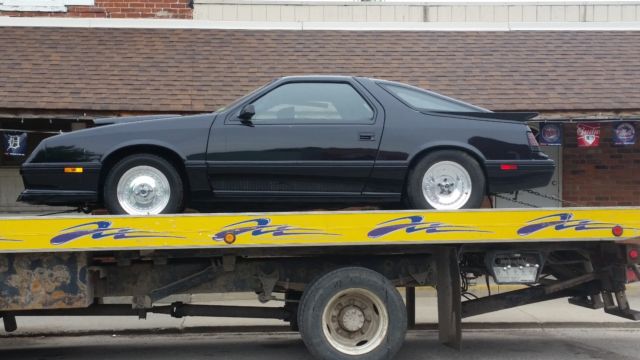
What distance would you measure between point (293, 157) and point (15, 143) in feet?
17.6

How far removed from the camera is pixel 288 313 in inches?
247

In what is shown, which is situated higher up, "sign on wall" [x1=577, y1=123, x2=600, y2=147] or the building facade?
the building facade

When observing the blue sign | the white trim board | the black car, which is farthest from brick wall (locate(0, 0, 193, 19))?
the black car

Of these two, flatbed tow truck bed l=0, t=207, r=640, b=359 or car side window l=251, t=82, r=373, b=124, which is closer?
flatbed tow truck bed l=0, t=207, r=640, b=359

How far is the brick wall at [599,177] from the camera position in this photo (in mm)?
10703

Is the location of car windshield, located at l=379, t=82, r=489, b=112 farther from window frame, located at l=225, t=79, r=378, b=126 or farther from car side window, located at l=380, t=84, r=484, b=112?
window frame, located at l=225, t=79, r=378, b=126

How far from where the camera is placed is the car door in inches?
224

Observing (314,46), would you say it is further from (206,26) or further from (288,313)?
(288,313)

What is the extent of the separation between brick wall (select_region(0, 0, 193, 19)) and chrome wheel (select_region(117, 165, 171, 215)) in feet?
20.6

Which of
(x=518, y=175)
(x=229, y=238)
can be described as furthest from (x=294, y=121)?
(x=518, y=175)

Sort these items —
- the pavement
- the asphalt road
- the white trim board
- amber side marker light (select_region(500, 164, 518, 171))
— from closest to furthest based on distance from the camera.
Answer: amber side marker light (select_region(500, 164, 518, 171)) → the asphalt road → the pavement → the white trim board

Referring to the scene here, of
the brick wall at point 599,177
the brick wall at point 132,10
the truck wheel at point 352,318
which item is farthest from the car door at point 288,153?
the brick wall at point 132,10

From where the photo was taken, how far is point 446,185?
19.1ft

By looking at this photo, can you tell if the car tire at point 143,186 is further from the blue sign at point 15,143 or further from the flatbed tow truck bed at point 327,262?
the blue sign at point 15,143
